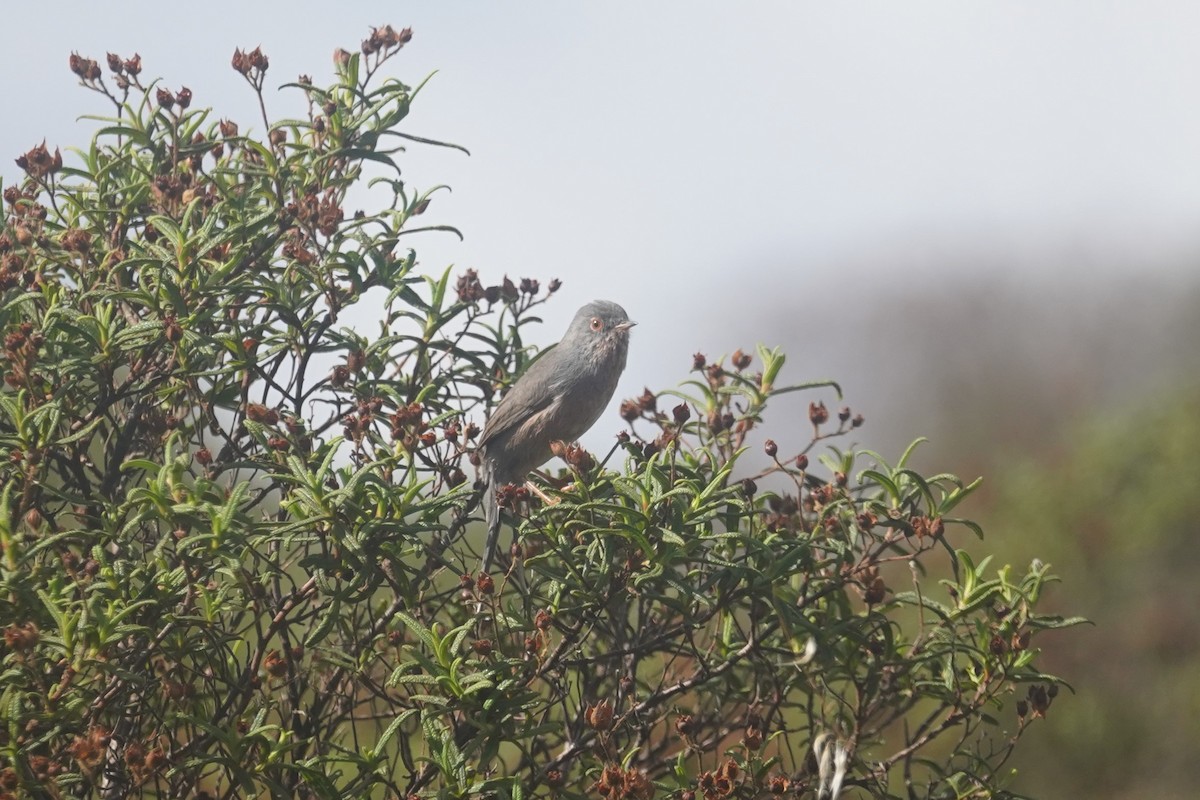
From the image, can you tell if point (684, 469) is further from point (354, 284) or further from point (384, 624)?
point (354, 284)

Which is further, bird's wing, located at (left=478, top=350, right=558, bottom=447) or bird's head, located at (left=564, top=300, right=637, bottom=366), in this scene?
bird's head, located at (left=564, top=300, right=637, bottom=366)

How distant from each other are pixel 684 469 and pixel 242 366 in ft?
4.92

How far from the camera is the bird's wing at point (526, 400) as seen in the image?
470 cm

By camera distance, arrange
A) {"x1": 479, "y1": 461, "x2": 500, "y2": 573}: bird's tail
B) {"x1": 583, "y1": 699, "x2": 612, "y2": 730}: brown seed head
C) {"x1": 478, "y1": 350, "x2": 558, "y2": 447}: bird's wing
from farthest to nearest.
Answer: {"x1": 478, "y1": 350, "x2": 558, "y2": 447}: bird's wing → {"x1": 479, "y1": 461, "x2": 500, "y2": 573}: bird's tail → {"x1": 583, "y1": 699, "x2": 612, "y2": 730}: brown seed head

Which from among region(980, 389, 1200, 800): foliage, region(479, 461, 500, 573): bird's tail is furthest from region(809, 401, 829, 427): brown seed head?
region(980, 389, 1200, 800): foliage

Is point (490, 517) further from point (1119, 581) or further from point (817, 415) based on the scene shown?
point (1119, 581)

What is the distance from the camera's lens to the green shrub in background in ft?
10.5

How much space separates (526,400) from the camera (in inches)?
198

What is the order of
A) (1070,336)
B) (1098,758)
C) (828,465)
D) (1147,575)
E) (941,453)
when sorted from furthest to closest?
1. (1070,336)
2. (941,453)
3. (1147,575)
4. (1098,758)
5. (828,465)

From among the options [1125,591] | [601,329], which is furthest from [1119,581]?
[601,329]

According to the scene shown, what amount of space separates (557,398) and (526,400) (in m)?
0.42

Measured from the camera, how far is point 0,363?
11.7ft

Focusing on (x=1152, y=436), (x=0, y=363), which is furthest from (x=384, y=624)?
(x=1152, y=436)

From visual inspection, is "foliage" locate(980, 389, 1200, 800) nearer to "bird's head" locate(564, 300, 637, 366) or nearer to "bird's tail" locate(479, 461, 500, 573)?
"bird's head" locate(564, 300, 637, 366)
